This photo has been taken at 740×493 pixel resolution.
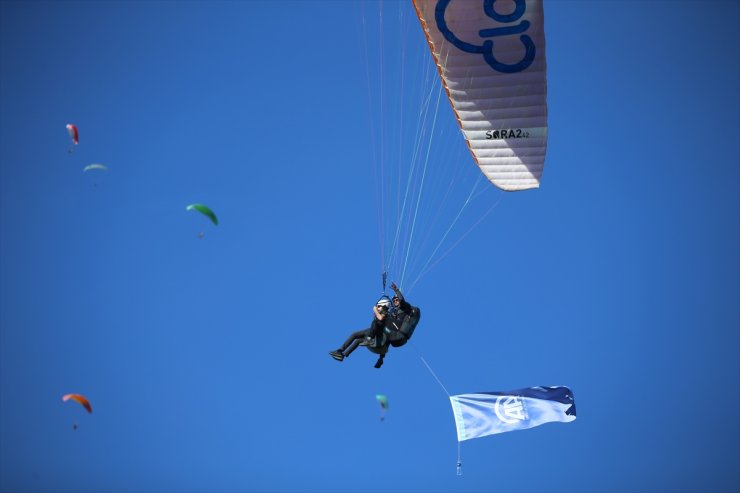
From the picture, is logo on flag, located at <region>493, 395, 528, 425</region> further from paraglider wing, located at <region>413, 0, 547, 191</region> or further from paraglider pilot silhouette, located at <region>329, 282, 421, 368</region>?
paraglider wing, located at <region>413, 0, 547, 191</region>

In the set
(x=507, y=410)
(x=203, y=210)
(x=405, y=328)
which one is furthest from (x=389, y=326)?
A: (x=203, y=210)

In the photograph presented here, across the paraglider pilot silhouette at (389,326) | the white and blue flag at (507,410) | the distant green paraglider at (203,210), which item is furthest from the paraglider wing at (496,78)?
the distant green paraglider at (203,210)

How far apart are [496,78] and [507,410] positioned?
488 cm

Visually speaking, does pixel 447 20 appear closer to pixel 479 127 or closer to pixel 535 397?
pixel 479 127

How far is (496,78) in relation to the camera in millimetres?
17109

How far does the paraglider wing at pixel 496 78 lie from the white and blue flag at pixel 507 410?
3127 millimetres

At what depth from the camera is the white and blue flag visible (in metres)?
17.7

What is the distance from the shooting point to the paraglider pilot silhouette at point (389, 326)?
16828 mm

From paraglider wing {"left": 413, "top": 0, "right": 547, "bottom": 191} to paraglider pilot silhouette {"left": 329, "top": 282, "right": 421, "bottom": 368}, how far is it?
8.05ft

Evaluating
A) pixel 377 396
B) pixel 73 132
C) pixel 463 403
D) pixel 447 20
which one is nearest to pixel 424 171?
pixel 447 20

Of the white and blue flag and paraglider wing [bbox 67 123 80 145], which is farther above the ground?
paraglider wing [bbox 67 123 80 145]

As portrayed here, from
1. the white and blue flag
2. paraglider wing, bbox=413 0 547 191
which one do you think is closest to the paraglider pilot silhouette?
the white and blue flag

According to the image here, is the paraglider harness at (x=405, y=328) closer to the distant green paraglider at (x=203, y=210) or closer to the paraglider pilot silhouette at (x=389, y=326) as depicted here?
the paraglider pilot silhouette at (x=389, y=326)

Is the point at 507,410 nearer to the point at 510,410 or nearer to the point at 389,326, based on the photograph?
the point at 510,410
